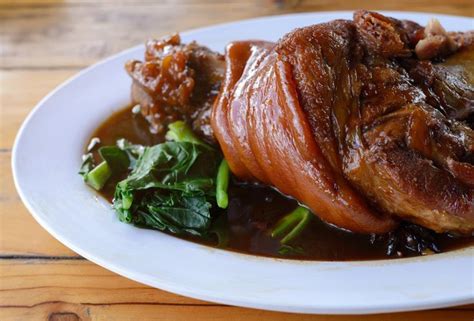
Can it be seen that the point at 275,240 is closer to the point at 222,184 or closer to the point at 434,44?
the point at 222,184

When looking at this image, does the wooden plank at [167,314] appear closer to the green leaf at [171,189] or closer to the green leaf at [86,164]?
the green leaf at [171,189]

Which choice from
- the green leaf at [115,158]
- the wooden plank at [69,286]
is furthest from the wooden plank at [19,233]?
the green leaf at [115,158]

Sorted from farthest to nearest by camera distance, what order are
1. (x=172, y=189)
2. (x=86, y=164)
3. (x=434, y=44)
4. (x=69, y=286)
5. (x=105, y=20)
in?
(x=105, y=20), (x=86, y=164), (x=172, y=189), (x=434, y=44), (x=69, y=286)

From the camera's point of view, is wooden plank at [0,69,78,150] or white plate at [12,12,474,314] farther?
wooden plank at [0,69,78,150]

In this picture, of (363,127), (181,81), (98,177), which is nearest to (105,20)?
(181,81)

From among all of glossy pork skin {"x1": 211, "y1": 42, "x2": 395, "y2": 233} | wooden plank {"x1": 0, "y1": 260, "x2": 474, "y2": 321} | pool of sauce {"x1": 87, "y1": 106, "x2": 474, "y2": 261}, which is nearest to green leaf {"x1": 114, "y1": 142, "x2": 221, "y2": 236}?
pool of sauce {"x1": 87, "y1": 106, "x2": 474, "y2": 261}

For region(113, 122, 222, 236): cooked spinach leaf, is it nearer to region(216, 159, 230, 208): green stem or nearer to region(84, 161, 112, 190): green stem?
region(216, 159, 230, 208): green stem
